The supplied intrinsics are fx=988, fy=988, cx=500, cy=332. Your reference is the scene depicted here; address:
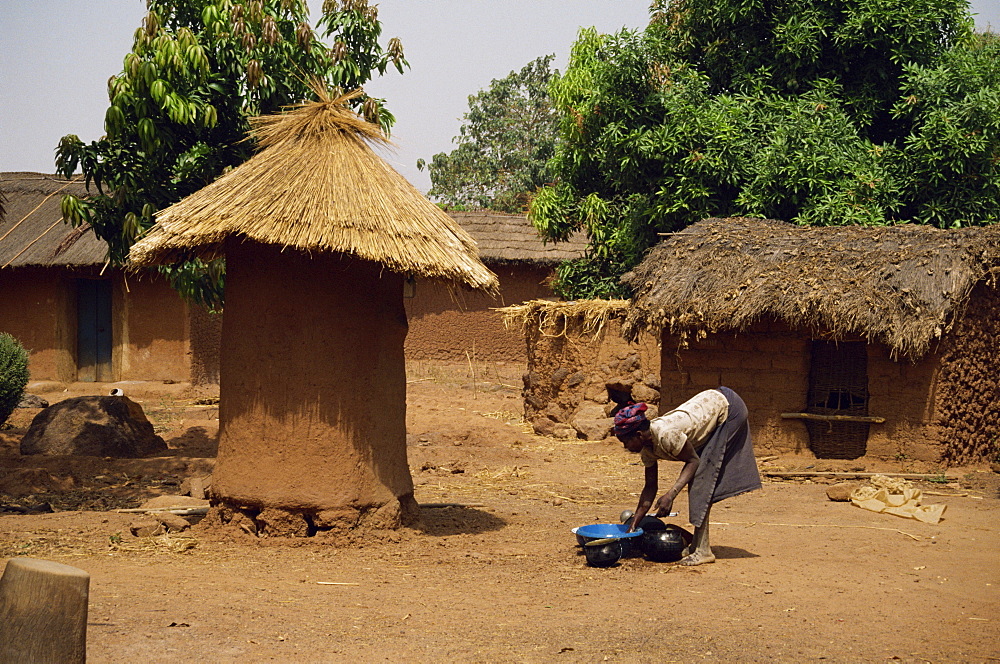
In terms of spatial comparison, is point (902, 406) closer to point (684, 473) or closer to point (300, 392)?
point (684, 473)

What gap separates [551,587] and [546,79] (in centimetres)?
2330

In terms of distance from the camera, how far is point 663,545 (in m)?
6.24

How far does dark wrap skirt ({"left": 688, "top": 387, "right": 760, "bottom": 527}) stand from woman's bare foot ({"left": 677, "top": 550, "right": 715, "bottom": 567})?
25 centimetres

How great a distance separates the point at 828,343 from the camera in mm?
11055

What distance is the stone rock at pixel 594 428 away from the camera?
41.4 ft

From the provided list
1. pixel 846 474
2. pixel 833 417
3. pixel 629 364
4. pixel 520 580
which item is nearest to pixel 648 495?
pixel 520 580

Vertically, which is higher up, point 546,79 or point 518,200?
point 546,79

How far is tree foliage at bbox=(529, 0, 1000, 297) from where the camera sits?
13562 mm

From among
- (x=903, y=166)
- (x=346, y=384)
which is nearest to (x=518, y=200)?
(x=903, y=166)

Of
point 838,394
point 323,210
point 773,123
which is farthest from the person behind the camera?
point 773,123

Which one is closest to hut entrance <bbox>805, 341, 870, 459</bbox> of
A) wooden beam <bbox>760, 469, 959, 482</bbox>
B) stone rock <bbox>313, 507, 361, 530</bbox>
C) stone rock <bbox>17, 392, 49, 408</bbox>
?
wooden beam <bbox>760, 469, 959, 482</bbox>

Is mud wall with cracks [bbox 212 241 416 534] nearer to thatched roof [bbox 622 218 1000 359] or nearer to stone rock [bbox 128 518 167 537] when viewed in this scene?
stone rock [bbox 128 518 167 537]

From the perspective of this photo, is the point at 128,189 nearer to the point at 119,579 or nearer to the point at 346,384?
the point at 346,384

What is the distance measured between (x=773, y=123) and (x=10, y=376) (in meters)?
10.8
